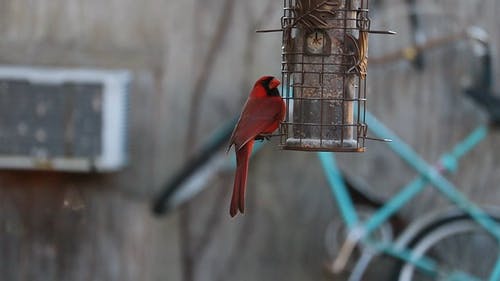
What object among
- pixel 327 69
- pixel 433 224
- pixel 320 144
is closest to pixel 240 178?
pixel 320 144

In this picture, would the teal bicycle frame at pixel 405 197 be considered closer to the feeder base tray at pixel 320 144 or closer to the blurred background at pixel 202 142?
the blurred background at pixel 202 142

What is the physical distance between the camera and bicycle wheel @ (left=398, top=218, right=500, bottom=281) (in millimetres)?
5473

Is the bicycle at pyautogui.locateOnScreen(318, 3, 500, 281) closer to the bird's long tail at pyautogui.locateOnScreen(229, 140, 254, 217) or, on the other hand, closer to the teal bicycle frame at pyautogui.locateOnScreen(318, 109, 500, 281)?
the teal bicycle frame at pyautogui.locateOnScreen(318, 109, 500, 281)

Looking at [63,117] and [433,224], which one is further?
[63,117]

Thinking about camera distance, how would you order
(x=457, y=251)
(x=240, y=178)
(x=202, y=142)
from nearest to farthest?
(x=240, y=178) < (x=457, y=251) < (x=202, y=142)

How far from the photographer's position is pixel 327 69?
3.94 m

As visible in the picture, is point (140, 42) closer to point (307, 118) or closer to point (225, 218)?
point (225, 218)

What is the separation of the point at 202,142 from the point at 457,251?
126cm

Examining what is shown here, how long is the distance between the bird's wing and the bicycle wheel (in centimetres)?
A: 180

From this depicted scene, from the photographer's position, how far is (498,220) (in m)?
5.48

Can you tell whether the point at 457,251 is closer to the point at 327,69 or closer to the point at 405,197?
the point at 405,197

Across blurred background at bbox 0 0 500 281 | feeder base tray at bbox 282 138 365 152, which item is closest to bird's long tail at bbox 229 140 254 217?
feeder base tray at bbox 282 138 365 152

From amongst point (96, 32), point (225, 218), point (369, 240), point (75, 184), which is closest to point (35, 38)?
point (96, 32)

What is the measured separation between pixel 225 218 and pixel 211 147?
37cm
